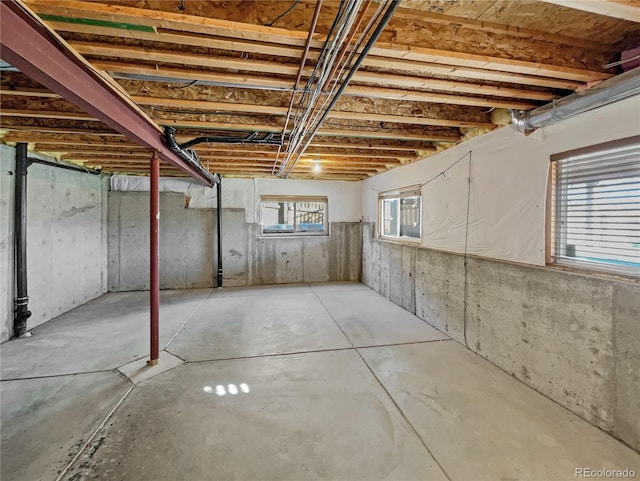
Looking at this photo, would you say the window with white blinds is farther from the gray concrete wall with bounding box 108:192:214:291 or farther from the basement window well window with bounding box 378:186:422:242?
the gray concrete wall with bounding box 108:192:214:291

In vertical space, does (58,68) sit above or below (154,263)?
above

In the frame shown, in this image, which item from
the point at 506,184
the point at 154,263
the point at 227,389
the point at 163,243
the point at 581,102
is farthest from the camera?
the point at 163,243

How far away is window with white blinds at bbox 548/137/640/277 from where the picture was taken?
171cm

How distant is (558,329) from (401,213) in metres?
3.05

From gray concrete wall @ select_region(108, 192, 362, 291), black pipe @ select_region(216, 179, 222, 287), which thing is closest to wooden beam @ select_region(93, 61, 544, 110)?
black pipe @ select_region(216, 179, 222, 287)

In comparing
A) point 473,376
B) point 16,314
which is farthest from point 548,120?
point 16,314

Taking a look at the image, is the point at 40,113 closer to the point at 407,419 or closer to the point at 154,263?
the point at 154,263

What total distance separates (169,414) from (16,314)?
2.86 metres

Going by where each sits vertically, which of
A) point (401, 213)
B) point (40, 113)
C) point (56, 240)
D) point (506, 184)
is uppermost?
point (40, 113)

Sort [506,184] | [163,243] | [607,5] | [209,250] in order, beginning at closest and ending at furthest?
[607,5] → [506,184] → [163,243] → [209,250]

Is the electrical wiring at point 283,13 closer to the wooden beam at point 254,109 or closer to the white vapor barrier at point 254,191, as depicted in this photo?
the wooden beam at point 254,109

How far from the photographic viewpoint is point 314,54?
63.5 inches

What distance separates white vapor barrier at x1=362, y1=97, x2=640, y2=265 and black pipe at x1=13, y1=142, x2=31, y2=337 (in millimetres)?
5063

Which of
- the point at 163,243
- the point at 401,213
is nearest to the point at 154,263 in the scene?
the point at 163,243
